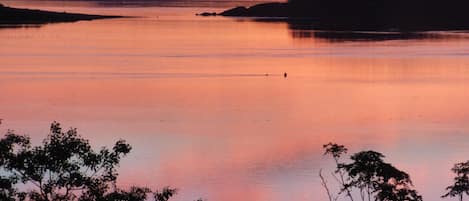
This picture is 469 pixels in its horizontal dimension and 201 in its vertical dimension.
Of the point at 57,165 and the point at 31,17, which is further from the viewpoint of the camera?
the point at 31,17

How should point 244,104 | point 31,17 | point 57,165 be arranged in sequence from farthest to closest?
point 31,17 → point 244,104 → point 57,165

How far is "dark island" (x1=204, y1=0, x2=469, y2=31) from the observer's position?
206 feet

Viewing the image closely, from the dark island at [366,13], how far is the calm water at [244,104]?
1688 cm

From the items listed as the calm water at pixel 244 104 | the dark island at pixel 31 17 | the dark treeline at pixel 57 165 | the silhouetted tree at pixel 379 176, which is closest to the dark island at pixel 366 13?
the dark island at pixel 31 17

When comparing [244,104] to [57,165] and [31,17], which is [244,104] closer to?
[57,165]

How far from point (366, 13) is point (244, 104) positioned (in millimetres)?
49135

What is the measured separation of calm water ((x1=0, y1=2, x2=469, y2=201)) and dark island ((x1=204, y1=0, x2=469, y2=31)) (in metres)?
16.9

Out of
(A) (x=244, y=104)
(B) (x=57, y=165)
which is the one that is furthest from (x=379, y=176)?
(A) (x=244, y=104)

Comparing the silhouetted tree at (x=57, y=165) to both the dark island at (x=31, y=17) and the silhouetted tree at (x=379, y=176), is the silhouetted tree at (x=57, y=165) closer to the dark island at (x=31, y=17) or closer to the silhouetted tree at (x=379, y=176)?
the silhouetted tree at (x=379, y=176)

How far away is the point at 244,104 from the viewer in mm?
24344

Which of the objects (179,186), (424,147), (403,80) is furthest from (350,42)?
(179,186)

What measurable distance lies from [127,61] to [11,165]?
28.3 metres

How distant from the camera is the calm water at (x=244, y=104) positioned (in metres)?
15.5

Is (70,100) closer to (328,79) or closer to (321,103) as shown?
(321,103)
